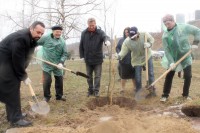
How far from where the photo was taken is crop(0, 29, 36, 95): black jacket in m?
5.45

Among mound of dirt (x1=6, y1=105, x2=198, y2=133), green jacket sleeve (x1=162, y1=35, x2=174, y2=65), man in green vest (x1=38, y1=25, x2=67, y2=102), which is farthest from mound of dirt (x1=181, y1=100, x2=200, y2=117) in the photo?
man in green vest (x1=38, y1=25, x2=67, y2=102)

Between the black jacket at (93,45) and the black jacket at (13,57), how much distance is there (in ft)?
7.72

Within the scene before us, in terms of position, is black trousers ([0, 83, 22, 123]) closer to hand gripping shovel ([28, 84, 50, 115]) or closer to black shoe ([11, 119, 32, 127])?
black shoe ([11, 119, 32, 127])

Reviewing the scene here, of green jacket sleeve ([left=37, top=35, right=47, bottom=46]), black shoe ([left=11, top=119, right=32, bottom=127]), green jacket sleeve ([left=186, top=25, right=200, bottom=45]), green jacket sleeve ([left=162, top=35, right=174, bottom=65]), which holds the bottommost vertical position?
black shoe ([left=11, top=119, right=32, bottom=127])

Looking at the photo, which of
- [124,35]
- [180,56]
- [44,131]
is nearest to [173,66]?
[180,56]

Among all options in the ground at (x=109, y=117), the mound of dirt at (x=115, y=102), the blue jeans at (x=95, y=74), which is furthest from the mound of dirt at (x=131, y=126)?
the blue jeans at (x=95, y=74)

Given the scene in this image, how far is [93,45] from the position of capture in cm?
780

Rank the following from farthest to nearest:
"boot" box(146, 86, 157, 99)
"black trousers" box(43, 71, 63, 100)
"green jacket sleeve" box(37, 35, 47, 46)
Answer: "boot" box(146, 86, 157, 99)
"black trousers" box(43, 71, 63, 100)
"green jacket sleeve" box(37, 35, 47, 46)

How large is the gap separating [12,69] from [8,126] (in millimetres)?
1018

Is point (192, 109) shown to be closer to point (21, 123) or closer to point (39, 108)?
point (39, 108)

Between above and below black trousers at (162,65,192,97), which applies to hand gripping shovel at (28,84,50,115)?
below

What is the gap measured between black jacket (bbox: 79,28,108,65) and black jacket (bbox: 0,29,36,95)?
92.6 inches

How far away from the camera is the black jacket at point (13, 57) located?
545 cm

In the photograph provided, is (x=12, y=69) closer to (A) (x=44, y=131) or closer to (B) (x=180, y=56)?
(A) (x=44, y=131)
